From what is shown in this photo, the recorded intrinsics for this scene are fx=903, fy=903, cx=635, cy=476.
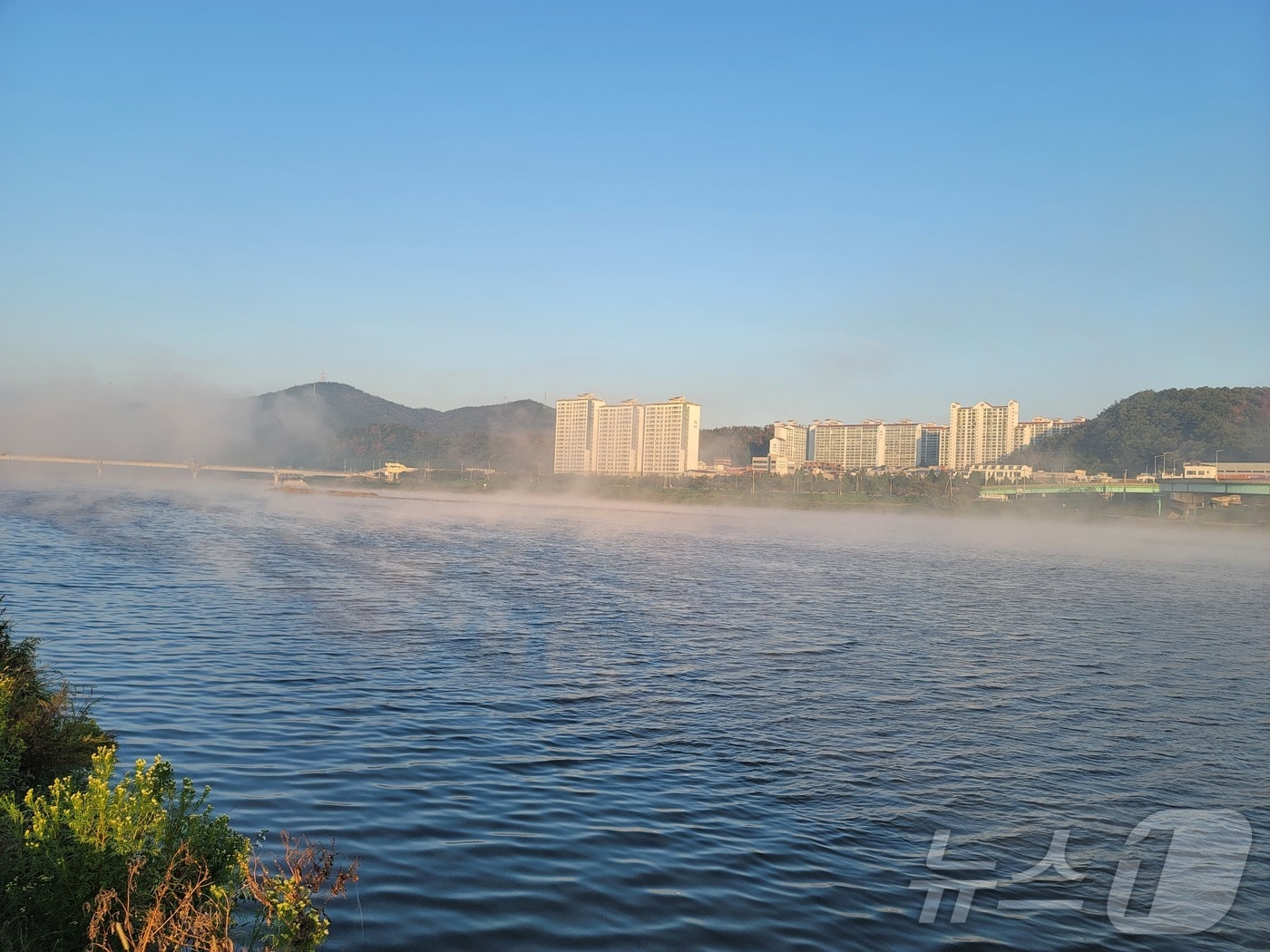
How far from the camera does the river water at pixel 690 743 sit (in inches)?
266

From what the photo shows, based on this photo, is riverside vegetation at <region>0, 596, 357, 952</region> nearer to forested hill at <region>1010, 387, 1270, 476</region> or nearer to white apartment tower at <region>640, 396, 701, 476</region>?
forested hill at <region>1010, 387, 1270, 476</region>

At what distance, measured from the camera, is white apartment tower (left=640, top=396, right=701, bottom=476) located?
19338 cm

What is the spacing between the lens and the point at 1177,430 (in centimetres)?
12100

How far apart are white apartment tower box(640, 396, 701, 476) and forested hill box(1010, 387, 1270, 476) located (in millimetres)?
76787

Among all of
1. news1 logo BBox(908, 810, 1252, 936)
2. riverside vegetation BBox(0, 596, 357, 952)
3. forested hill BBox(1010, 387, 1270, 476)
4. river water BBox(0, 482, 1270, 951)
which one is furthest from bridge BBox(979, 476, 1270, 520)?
riverside vegetation BBox(0, 596, 357, 952)

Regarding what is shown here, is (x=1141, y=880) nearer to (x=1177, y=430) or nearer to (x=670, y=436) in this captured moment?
(x=1177, y=430)

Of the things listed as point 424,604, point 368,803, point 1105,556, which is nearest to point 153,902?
point 368,803

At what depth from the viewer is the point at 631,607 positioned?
2409cm

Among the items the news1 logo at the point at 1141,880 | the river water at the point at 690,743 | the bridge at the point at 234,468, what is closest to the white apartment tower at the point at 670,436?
the bridge at the point at 234,468

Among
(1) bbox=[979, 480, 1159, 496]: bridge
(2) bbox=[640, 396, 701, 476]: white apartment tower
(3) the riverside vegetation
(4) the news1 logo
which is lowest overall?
(4) the news1 logo

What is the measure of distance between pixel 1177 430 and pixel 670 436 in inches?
3878

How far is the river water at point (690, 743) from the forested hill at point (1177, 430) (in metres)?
103

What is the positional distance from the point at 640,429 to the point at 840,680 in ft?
607

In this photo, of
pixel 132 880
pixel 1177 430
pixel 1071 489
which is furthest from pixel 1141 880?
pixel 1177 430
